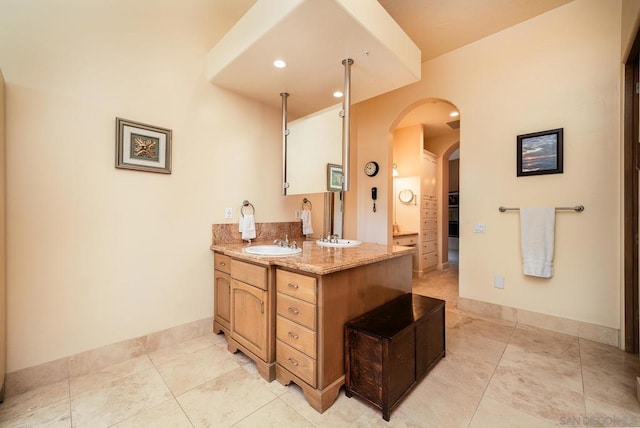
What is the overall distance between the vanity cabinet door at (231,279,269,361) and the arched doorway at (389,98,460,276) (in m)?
2.80

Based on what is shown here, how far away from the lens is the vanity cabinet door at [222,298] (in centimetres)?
227

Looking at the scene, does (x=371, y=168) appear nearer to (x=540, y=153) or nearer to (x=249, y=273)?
(x=540, y=153)

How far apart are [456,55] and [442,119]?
5.24ft

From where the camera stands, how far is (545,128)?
8.01 ft

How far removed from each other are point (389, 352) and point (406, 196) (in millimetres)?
3676

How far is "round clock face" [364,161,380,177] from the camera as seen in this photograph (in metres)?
3.71

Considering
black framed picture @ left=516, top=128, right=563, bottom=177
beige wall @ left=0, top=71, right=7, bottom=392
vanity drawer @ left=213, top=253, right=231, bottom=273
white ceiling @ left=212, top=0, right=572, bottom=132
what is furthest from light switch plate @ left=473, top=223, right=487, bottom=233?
beige wall @ left=0, top=71, right=7, bottom=392

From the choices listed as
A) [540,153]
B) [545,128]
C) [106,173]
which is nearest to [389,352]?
[106,173]

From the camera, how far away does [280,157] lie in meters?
3.00

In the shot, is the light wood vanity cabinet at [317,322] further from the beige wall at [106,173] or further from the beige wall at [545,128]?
the beige wall at [545,128]

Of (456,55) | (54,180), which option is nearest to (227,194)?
(54,180)

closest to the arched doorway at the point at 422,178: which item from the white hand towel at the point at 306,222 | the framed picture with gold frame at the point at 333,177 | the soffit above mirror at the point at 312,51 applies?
the white hand towel at the point at 306,222

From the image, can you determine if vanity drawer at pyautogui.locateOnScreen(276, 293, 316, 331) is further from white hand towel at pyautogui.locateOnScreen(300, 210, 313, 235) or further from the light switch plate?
the light switch plate

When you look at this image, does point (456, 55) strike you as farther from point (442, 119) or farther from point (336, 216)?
point (336, 216)
